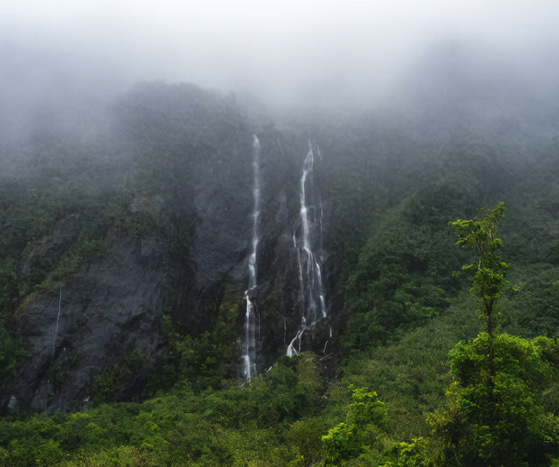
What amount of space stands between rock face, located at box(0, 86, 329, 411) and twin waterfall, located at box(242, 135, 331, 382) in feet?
1.52

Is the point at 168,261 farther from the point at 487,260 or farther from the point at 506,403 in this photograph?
the point at 506,403

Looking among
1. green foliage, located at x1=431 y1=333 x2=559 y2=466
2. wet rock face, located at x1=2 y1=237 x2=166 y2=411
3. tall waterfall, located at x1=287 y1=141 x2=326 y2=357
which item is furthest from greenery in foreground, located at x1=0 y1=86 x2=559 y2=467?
tall waterfall, located at x1=287 y1=141 x2=326 y2=357

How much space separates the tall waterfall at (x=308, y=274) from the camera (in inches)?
1275

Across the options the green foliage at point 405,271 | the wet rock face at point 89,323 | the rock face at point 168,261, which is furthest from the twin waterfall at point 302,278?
the wet rock face at point 89,323

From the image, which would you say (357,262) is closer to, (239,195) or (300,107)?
(239,195)

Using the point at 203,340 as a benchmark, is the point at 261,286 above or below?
above

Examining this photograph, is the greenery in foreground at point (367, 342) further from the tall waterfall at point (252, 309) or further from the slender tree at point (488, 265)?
the tall waterfall at point (252, 309)

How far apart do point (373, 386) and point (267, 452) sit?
271 inches

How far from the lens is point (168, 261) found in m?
33.7

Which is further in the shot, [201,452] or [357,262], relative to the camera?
[357,262]

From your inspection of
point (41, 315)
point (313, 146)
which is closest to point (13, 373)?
point (41, 315)

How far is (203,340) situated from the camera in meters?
31.5

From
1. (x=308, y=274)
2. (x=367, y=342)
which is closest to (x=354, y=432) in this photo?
(x=367, y=342)

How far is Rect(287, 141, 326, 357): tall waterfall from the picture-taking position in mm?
32397
